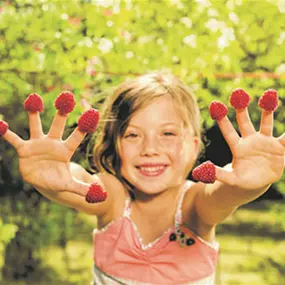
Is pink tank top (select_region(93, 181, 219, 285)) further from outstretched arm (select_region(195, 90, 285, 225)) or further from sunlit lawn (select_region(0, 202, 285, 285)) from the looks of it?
sunlit lawn (select_region(0, 202, 285, 285))

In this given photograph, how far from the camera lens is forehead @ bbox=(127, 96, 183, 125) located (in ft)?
7.39

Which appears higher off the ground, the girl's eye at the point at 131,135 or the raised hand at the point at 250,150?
the raised hand at the point at 250,150

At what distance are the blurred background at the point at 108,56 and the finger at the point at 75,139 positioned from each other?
84 centimetres

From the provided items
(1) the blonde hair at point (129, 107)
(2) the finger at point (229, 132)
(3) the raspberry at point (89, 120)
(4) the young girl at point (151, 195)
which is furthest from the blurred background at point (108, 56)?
(2) the finger at point (229, 132)

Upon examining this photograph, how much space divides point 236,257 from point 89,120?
291 centimetres

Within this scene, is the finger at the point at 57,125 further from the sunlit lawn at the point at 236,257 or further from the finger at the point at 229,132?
the sunlit lawn at the point at 236,257

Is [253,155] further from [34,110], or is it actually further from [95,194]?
[34,110]

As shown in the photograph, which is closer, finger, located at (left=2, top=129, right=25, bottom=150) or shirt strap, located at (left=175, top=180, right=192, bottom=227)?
finger, located at (left=2, top=129, right=25, bottom=150)

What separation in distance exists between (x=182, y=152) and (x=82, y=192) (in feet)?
Answer: 2.02

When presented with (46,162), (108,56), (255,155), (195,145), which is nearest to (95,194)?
(46,162)

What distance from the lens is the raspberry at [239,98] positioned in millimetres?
1737

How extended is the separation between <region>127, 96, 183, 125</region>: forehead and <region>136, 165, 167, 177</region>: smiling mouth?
0.16 m

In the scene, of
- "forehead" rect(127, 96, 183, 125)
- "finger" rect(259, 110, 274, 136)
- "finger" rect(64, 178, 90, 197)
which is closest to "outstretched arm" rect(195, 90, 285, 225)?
"finger" rect(259, 110, 274, 136)

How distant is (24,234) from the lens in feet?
11.2
